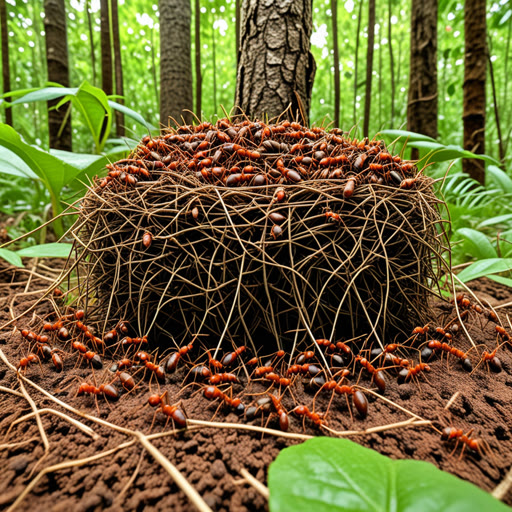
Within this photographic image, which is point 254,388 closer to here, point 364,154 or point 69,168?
→ point 364,154

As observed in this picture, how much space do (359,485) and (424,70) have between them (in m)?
4.18

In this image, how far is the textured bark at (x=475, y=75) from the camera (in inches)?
131

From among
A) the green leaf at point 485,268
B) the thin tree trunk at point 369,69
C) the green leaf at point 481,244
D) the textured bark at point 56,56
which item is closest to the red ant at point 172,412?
the green leaf at point 485,268

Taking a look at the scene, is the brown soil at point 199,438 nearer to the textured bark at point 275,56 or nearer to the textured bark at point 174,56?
the textured bark at point 275,56

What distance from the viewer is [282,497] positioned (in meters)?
0.57

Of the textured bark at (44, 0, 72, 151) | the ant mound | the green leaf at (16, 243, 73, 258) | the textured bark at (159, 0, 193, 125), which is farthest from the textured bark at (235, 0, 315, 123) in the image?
the textured bark at (159, 0, 193, 125)

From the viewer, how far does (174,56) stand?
14.4 feet

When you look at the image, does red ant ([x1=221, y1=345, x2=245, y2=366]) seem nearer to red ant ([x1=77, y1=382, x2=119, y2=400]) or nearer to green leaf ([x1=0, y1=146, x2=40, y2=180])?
red ant ([x1=77, y1=382, x2=119, y2=400])

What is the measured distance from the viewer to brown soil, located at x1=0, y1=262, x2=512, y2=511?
0.74 m

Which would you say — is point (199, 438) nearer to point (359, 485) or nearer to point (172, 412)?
point (172, 412)

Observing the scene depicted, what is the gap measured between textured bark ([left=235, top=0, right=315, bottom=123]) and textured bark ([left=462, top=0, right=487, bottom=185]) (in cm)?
225

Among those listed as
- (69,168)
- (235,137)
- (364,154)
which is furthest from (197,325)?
(69,168)

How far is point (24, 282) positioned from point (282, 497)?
2324 millimetres

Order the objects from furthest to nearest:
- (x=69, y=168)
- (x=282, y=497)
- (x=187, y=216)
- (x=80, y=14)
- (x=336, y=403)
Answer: (x=80, y=14) → (x=69, y=168) → (x=187, y=216) → (x=336, y=403) → (x=282, y=497)
